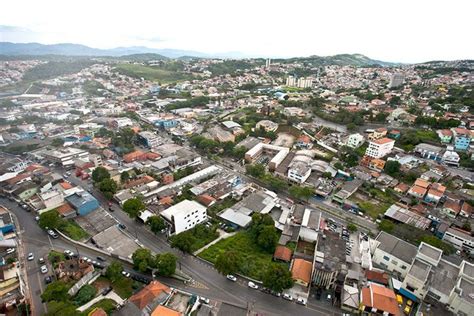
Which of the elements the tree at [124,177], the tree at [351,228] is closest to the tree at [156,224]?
the tree at [124,177]

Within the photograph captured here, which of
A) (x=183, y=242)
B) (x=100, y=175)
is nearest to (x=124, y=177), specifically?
(x=100, y=175)

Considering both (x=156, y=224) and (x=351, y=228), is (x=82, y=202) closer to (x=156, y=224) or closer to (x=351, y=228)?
(x=156, y=224)

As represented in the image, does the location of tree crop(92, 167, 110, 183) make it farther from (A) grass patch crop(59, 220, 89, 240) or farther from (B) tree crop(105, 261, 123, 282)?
(B) tree crop(105, 261, 123, 282)

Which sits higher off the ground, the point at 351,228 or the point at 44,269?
the point at 351,228

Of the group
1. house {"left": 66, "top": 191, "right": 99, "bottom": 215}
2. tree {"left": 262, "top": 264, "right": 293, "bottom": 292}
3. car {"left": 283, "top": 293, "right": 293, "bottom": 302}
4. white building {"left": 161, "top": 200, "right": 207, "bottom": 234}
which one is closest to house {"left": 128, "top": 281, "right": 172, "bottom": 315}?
white building {"left": 161, "top": 200, "right": 207, "bottom": 234}

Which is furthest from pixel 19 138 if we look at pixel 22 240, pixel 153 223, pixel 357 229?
pixel 357 229

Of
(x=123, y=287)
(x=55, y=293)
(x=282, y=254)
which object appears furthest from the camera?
(x=282, y=254)

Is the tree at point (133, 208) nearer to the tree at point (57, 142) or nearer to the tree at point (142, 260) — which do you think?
the tree at point (142, 260)
